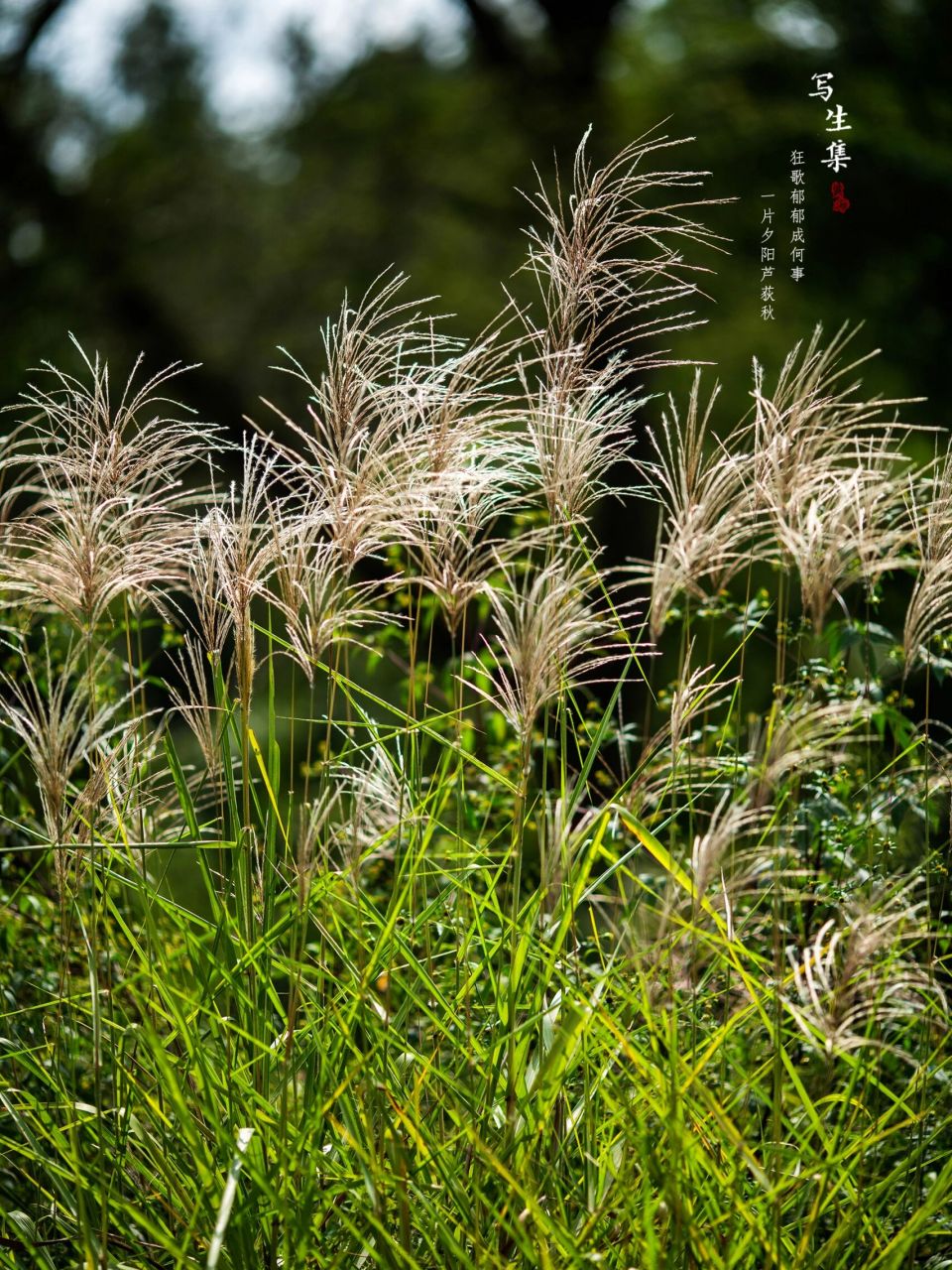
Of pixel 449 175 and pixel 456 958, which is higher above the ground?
pixel 449 175

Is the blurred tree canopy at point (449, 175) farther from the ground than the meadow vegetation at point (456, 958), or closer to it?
farther from the ground

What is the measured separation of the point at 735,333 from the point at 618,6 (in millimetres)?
1788

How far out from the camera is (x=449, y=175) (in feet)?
19.3

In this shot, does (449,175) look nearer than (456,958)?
No

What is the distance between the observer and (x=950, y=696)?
11.0 feet

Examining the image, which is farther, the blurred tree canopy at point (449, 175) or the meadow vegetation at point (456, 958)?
the blurred tree canopy at point (449, 175)

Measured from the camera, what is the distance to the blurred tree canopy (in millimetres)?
5035

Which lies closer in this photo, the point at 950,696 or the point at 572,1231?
the point at 572,1231

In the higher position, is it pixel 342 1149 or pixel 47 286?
pixel 47 286

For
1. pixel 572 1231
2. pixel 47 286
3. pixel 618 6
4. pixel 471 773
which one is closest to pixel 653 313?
pixel 618 6

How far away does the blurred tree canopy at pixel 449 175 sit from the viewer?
504cm

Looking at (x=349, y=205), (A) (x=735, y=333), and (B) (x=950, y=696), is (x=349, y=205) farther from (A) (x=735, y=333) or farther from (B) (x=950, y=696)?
(B) (x=950, y=696)

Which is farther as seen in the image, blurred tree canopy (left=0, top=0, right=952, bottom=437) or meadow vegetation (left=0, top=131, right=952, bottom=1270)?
blurred tree canopy (left=0, top=0, right=952, bottom=437)

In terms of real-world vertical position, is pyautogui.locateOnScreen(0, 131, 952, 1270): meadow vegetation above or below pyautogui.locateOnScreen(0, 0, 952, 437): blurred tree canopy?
below
